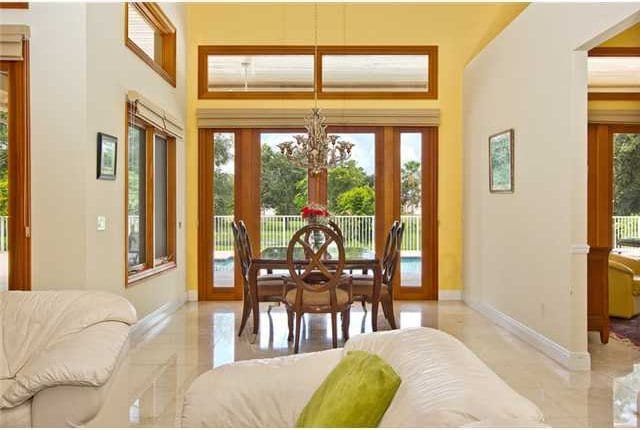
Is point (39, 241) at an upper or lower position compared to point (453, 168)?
lower

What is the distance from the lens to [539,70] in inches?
189

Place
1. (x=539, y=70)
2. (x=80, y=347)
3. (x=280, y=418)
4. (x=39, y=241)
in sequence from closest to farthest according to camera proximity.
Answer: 1. (x=280, y=418)
2. (x=80, y=347)
3. (x=39, y=241)
4. (x=539, y=70)

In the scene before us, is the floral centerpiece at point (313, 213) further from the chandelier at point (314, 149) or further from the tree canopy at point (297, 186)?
the tree canopy at point (297, 186)

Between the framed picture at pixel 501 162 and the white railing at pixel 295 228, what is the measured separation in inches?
61.7

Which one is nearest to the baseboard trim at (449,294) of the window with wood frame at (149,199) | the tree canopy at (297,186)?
the tree canopy at (297,186)

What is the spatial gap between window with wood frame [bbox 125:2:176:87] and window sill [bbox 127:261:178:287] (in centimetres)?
201

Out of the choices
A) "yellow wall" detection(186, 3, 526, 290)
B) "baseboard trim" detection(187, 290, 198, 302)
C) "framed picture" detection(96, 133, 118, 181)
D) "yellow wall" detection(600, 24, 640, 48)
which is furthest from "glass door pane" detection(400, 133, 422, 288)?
"framed picture" detection(96, 133, 118, 181)

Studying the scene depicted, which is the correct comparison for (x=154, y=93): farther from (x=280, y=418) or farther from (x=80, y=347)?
(x=280, y=418)

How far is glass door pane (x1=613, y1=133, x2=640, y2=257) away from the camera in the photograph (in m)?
7.17

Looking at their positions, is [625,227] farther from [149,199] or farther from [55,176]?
[55,176]

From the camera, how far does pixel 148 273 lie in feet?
18.4

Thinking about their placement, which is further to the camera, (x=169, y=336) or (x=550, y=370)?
(x=169, y=336)

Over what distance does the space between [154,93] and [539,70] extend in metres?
3.62

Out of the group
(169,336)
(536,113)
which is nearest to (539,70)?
(536,113)
